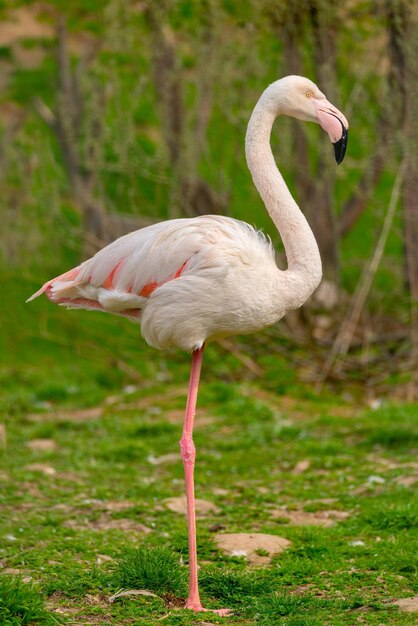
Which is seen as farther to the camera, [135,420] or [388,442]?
Answer: [135,420]

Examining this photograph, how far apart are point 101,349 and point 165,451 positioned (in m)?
3.36

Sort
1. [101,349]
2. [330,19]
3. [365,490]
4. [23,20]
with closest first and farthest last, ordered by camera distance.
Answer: [365,490] < [330,19] < [101,349] < [23,20]

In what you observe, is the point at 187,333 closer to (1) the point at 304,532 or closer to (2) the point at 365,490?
(1) the point at 304,532

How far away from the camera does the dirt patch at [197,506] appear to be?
6.43 meters

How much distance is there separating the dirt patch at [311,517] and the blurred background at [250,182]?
3229 mm

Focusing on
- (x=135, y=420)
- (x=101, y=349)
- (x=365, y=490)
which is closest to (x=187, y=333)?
(x=365, y=490)

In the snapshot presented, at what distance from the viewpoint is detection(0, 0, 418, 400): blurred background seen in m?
9.30

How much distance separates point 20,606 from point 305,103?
2775 mm

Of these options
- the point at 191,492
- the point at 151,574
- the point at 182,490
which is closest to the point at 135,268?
the point at 191,492

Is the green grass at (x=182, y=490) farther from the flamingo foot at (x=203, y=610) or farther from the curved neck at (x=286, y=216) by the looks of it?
the curved neck at (x=286, y=216)

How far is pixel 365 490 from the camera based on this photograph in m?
6.78

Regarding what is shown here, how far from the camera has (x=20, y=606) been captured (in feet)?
14.0

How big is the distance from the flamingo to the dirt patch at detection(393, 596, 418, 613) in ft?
2.99

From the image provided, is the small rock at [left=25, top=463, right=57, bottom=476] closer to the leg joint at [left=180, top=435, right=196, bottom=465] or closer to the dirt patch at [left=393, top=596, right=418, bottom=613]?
the leg joint at [left=180, top=435, right=196, bottom=465]
